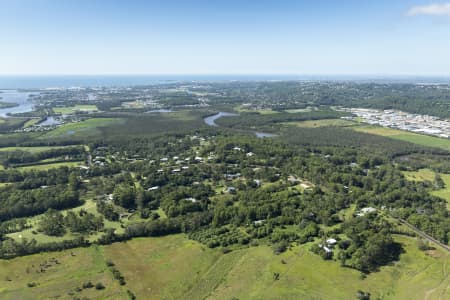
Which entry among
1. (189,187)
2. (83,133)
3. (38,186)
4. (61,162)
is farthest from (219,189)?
(83,133)

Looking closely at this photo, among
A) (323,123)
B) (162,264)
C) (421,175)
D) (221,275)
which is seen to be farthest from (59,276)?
(323,123)

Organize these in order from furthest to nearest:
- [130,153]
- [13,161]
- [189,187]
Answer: [130,153], [13,161], [189,187]

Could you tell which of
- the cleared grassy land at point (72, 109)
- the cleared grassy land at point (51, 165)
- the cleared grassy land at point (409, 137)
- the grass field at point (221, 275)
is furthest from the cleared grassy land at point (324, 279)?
the cleared grassy land at point (72, 109)

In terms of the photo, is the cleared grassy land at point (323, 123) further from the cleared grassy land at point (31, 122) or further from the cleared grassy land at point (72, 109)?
the cleared grassy land at point (72, 109)

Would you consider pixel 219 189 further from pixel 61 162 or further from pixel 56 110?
pixel 56 110

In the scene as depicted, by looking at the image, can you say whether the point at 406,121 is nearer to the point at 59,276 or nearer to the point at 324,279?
the point at 324,279

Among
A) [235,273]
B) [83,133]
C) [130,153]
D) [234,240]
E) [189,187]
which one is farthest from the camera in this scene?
[83,133]

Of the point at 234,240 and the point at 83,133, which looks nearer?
the point at 234,240
